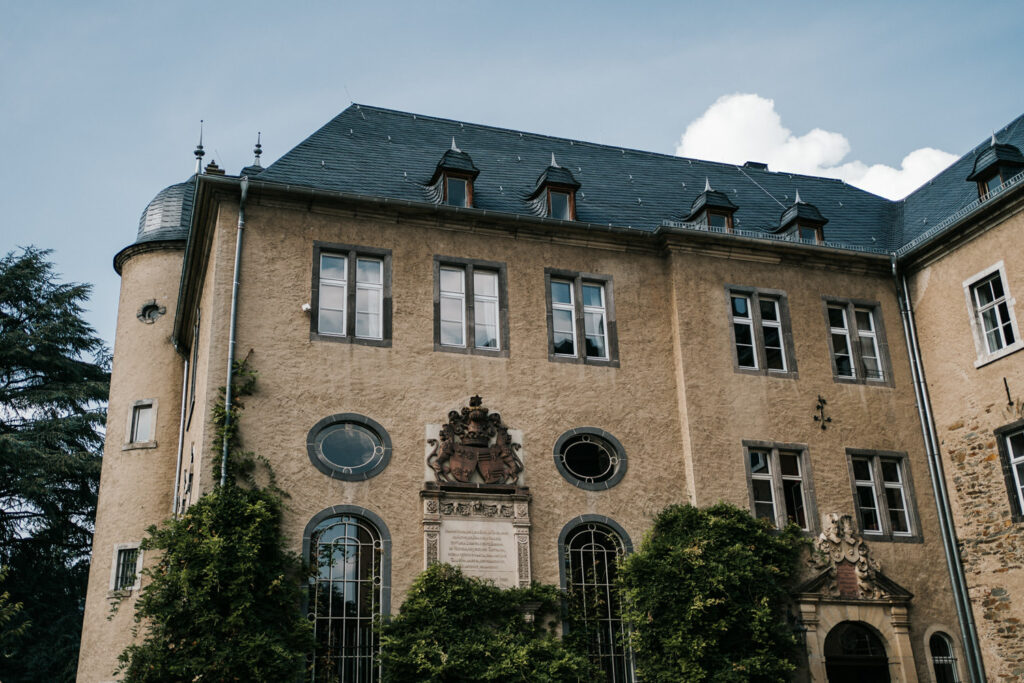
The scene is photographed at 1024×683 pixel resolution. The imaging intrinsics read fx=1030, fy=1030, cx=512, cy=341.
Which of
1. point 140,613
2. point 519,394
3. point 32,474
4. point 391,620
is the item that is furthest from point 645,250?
point 32,474

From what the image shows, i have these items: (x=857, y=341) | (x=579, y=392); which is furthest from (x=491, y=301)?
(x=857, y=341)

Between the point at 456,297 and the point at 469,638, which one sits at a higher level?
the point at 456,297

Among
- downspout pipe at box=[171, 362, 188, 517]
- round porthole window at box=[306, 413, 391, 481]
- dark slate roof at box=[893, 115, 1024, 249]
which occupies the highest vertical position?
dark slate roof at box=[893, 115, 1024, 249]

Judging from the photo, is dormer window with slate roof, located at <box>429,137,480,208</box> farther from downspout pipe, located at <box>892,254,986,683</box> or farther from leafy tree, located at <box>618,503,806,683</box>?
downspout pipe, located at <box>892,254,986,683</box>

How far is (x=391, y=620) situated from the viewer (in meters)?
13.2

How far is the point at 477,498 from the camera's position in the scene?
46.4 ft

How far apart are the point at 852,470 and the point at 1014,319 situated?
3.31m

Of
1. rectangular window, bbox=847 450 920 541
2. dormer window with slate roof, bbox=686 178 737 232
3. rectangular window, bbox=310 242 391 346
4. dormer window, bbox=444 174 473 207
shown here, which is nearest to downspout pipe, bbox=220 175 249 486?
rectangular window, bbox=310 242 391 346

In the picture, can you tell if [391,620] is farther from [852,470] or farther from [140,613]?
[852,470]

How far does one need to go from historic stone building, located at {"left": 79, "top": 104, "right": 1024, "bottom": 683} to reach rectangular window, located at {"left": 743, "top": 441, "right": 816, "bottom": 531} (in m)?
0.04

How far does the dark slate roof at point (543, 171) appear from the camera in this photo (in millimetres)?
16516

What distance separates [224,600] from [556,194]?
327 inches

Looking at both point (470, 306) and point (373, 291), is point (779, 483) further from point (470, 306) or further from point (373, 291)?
point (373, 291)

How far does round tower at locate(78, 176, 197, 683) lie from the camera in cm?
1739
